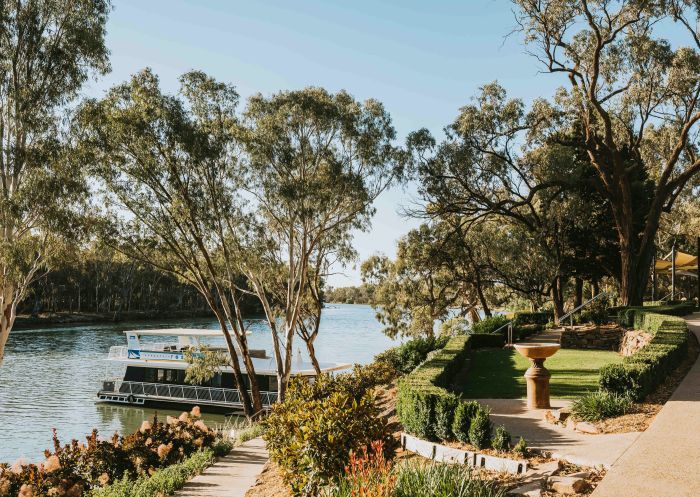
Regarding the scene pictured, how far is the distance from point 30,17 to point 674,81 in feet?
74.6

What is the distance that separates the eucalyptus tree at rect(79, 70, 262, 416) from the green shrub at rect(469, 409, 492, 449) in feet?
42.1

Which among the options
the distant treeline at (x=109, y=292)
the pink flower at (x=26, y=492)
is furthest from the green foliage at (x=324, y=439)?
the distant treeline at (x=109, y=292)

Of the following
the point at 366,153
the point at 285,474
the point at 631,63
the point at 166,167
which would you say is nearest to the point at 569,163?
the point at 631,63

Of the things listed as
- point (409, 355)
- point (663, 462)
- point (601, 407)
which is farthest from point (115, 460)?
point (409, 355)

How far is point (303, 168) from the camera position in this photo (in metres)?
19.8

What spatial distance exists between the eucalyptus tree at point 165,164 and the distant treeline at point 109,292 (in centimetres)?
5156

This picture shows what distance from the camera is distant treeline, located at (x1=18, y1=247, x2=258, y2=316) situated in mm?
74000

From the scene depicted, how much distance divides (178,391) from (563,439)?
964 inches

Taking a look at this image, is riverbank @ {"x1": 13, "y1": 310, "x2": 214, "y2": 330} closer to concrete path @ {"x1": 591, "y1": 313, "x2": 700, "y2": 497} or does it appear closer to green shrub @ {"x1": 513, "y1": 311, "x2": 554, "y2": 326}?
green shrub @ {"x1": 513, "y1": 311, "x2": 554, "y2": 326}

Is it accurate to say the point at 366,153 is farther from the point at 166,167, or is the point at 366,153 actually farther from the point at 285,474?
the point at 285,474

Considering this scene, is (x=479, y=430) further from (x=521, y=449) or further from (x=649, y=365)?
(x=649, y=365)

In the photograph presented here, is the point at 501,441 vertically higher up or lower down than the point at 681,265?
lower down

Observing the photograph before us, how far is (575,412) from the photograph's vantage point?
960 cm

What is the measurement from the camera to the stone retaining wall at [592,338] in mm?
20094
